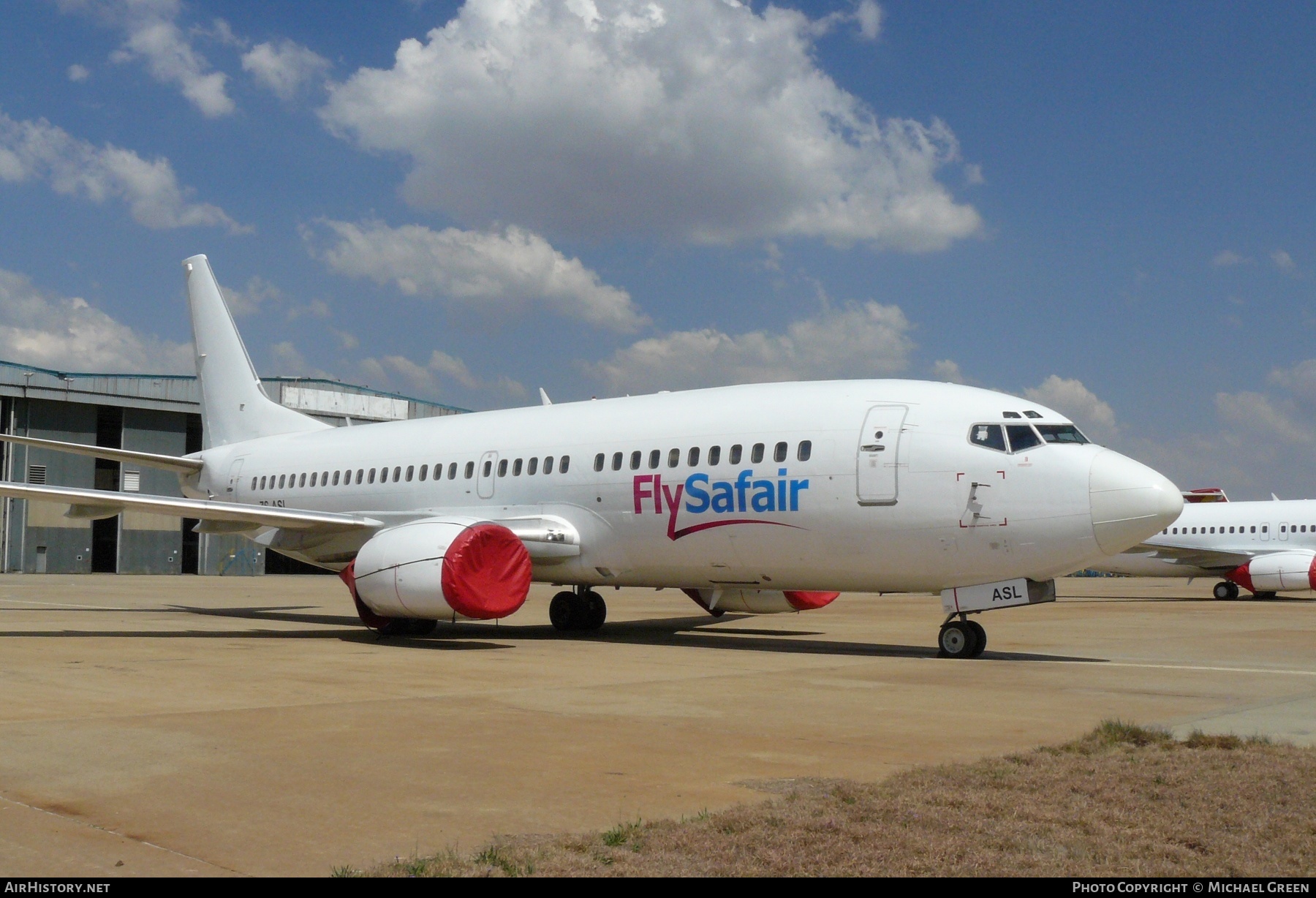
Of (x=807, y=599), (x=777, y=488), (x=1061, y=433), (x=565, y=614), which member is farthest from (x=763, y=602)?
(x=1061, y=433)

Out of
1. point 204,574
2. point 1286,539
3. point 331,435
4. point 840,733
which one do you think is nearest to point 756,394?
point 840,733

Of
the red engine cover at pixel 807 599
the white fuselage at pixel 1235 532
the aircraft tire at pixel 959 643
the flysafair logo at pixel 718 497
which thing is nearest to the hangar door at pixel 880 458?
the flysafair logo at pixel 718 497

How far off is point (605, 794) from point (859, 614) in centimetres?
2111

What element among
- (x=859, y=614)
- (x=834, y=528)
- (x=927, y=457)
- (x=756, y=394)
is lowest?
(x=859, y=614)

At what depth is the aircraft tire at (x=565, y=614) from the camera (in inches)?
759

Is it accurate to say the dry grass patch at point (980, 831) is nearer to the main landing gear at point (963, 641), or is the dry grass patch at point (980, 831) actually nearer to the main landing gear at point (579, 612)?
the main landing gear at point (963, 641)

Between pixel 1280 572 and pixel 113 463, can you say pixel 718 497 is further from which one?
pixel 113 463

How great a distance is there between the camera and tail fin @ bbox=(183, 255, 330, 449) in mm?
24969

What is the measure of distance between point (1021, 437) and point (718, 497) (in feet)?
13.4

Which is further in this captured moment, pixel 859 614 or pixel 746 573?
pixel 859 614

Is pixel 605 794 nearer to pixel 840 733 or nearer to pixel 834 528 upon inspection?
pixel 840 733

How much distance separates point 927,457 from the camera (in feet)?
45.9

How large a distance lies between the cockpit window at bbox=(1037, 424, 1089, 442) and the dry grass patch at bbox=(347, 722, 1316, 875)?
7.79m

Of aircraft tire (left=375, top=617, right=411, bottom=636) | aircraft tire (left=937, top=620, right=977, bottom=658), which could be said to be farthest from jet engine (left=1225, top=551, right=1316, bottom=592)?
aircraft tire (left=375, top=617, right=411, bottom=636)
